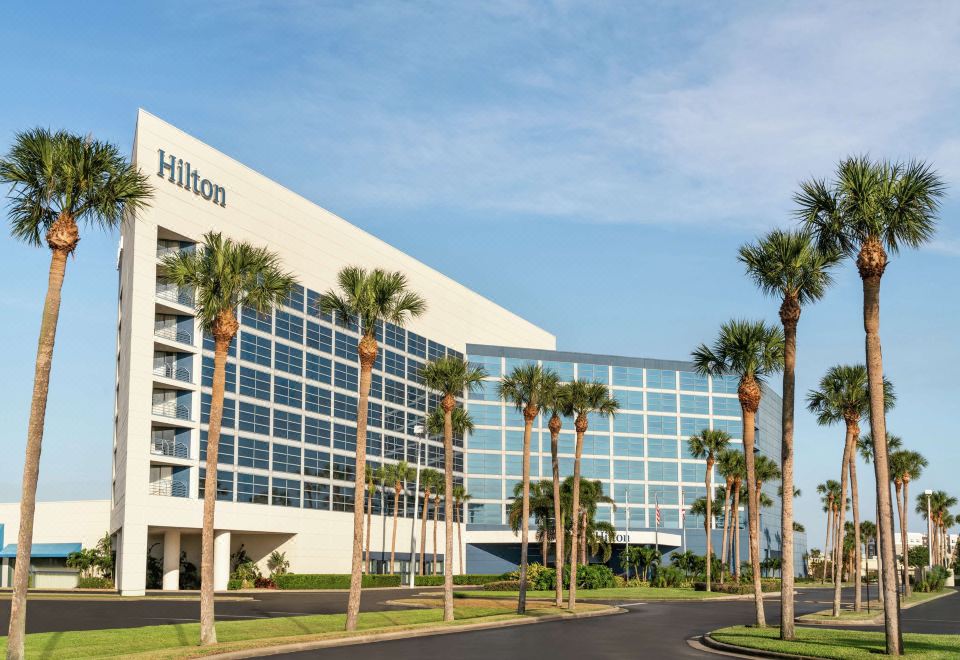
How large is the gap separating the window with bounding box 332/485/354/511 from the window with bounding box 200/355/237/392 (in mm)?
17549

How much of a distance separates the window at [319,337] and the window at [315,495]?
12.6 m

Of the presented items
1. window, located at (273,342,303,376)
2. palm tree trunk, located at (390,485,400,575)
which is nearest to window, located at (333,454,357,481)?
palm tree trunk, located at (390,485,400,575)

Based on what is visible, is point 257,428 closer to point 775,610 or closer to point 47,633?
point 775,610

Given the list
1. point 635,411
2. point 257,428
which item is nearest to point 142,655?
point 257,428

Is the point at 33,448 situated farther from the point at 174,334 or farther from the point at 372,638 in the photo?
the point at 174,334

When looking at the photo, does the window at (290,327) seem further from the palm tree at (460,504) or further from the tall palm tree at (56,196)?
the tall palm tree at (56,196)

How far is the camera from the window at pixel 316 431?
91.9 m

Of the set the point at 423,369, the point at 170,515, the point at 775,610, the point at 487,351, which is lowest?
the point at 775,610

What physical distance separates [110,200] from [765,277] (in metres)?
21.2

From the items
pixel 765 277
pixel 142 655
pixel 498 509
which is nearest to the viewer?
pixel 142 655

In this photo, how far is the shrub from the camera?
7750 centimetres

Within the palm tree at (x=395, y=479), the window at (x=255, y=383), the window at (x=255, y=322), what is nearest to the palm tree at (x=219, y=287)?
the window at (x=255, y=322)

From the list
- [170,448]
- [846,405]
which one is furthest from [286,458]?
[846,405]

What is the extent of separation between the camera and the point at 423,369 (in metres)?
43.1
